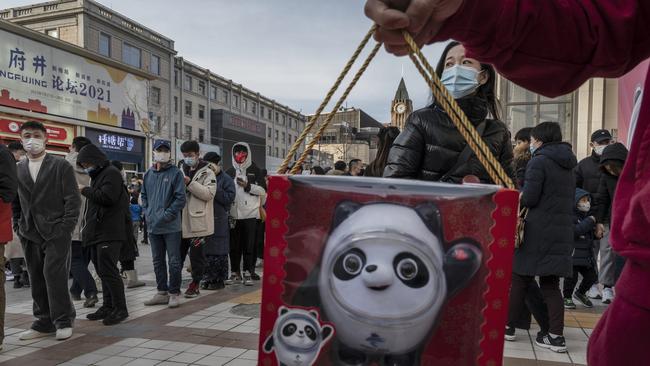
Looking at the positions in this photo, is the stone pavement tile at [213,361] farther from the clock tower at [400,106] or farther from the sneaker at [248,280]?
the clock tower at [400,106]

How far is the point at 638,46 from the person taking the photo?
1.12m

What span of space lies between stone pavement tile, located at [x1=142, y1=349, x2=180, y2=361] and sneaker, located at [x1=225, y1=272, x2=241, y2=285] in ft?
11.1

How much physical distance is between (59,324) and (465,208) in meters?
4.72

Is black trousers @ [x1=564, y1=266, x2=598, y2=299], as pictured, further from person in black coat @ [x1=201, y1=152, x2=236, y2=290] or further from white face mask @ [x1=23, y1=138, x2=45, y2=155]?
white face mask @ [x1=23, y1=138, x2=45, y2=155]

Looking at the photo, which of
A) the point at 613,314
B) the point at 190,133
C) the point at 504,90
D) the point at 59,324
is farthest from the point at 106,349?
the point at 190,133

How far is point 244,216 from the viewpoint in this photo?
770cm

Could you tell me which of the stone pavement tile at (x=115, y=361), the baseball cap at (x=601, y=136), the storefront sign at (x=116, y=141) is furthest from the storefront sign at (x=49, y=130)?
the baseball cap at (x=601, y=136)

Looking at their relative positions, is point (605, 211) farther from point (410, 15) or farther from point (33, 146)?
point (33, 146)

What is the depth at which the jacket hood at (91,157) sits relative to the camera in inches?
208

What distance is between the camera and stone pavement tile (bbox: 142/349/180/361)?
402 cm

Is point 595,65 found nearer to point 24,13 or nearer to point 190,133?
point 24,13

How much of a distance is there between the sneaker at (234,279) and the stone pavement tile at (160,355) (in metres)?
3.39

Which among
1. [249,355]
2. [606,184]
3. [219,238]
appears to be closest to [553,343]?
[606,184]

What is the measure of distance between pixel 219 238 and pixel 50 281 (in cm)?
274
